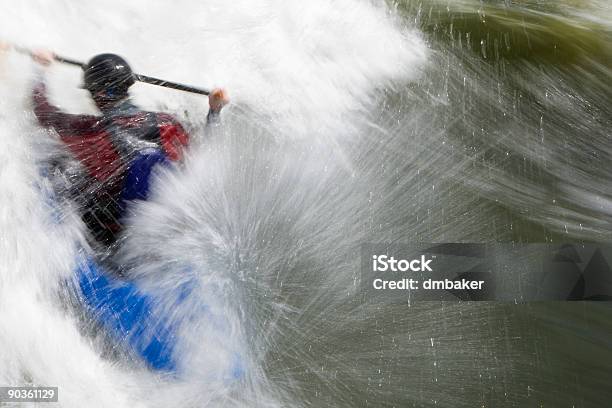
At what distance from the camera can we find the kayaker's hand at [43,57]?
3250 millimetres

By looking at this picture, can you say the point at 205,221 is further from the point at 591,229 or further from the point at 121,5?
the point at 591,229

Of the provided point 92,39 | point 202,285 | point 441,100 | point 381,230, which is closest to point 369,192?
point 381,230

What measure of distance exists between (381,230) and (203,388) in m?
1.22

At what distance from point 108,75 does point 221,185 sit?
75 centimetres

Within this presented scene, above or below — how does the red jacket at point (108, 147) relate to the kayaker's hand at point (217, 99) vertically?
below

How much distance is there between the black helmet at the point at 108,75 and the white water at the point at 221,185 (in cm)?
19

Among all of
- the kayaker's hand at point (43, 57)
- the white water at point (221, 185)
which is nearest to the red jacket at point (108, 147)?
the white water at point (221, 185)

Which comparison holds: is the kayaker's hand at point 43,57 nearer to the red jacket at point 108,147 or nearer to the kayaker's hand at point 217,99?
the red jacket at point 108,147

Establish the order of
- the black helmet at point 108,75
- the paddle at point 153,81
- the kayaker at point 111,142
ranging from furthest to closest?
the paddle at point 153,81 → the black helmet at point 108,75 → the kayaker at point 111,142

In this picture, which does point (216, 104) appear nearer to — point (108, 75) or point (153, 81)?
point (153, 81)

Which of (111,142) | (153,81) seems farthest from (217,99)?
(111,142)

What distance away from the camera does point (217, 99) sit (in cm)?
321

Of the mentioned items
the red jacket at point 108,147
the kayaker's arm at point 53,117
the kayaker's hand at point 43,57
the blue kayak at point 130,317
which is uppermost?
the kayaker's hand at point 43,57

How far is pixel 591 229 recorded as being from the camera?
11.9 ft
